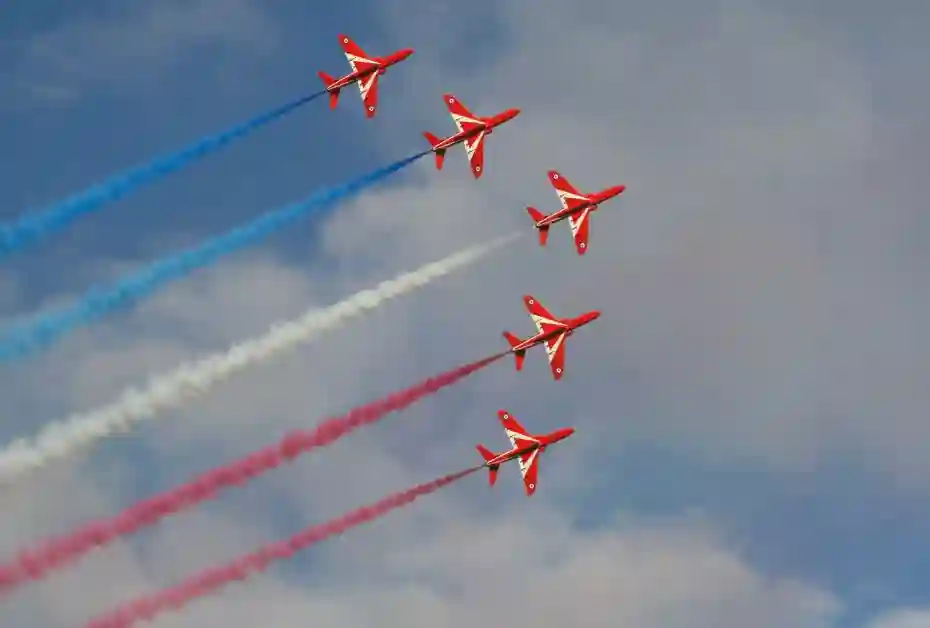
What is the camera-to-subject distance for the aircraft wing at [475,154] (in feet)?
489

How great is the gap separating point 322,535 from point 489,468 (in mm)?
17693

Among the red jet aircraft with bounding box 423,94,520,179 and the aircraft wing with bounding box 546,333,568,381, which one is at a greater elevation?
the red jet aircraft with bounding box 423,94,520,179

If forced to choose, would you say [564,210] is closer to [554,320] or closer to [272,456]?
[554,320]

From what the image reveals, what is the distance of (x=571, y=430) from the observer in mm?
150875

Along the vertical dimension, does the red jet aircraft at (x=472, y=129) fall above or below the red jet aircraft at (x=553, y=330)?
above

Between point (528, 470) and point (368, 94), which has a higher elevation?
point (368, 94)

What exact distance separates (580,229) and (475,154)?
11663mm

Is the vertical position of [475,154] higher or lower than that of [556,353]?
higher

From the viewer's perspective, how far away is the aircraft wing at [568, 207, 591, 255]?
15262cm

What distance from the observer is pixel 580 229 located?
153m

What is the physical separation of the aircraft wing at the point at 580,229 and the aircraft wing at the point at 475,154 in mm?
9337

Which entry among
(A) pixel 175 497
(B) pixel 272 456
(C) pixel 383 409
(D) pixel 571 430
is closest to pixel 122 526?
(A) pixel 175 497

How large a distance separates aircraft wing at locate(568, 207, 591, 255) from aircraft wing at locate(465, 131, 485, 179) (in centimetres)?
934

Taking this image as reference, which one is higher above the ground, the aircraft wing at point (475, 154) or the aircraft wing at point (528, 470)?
the aircraft wing at point (475, 154)
